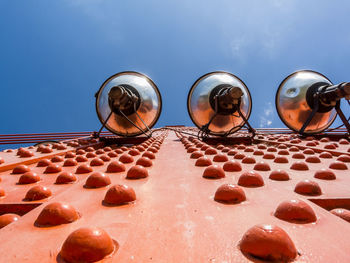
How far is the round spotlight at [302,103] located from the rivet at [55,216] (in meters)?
8.31

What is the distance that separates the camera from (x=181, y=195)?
5.73 ft

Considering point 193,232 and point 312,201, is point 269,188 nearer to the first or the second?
point 312,201

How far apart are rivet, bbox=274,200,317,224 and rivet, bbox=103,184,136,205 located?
3.13 feet

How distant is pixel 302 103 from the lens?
810cm

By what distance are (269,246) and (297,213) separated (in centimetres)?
45

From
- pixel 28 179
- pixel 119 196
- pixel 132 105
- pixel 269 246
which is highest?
pixel 132 105

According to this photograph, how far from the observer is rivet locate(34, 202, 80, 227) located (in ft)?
4.06

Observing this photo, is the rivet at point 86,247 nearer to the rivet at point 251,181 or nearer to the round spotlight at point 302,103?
the rivet at point 251,181

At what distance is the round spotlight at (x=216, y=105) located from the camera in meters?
7.32

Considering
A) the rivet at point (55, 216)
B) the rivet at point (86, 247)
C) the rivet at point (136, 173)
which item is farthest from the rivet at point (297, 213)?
the rivet at point (136, 173)

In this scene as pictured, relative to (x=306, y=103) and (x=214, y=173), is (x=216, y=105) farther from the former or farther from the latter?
(x=214, y=173)

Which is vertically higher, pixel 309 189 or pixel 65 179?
pixel 309 189

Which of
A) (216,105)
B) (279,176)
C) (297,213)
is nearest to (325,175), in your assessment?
(279,176)

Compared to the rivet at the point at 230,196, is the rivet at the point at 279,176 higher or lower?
lower
